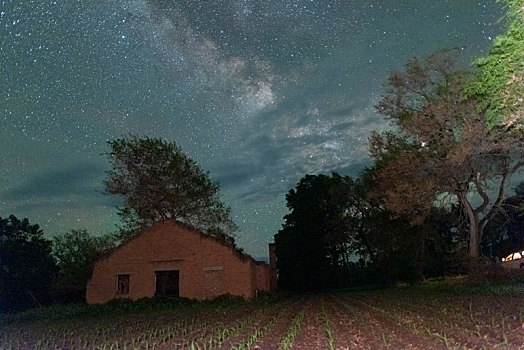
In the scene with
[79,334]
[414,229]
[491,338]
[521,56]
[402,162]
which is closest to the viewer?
[491,338]

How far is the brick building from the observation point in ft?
112

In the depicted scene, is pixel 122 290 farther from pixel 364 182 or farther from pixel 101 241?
pixel 101 241

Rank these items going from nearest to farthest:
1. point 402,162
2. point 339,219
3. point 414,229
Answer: point 402,162 < point 414,229 < point 339,219

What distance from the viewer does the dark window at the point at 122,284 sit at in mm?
35562

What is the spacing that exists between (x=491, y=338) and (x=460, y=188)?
81.1 ft

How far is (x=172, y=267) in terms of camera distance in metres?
34.9

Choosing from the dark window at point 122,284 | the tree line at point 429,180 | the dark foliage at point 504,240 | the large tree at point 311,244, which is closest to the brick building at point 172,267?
the dark window at point 122,284

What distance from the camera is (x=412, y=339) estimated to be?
11742 millimetres

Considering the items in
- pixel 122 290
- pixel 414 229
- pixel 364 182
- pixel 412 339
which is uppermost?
pixel 364 182

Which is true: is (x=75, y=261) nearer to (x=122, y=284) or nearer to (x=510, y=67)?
(x=122, y=284)

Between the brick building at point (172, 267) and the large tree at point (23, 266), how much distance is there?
1494 cm

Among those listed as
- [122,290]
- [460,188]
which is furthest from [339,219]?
[122,290]

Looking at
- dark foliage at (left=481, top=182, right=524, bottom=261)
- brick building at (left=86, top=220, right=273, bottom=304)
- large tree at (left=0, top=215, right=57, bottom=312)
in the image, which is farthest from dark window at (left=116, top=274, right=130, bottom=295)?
dark foliage at (left=481, top=182, right=524, bottom=261)

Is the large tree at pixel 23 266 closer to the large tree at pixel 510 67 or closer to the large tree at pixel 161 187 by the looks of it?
the large tree at pixel 161 187
